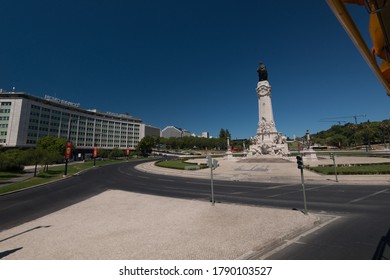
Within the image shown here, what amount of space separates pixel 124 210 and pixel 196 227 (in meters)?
5.55

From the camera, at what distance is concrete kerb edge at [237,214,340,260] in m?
6.26

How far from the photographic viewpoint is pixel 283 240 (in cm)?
745

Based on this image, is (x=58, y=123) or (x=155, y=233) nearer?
(x=155, y=233)

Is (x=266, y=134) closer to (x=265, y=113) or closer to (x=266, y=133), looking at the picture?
(x=266, y=133)

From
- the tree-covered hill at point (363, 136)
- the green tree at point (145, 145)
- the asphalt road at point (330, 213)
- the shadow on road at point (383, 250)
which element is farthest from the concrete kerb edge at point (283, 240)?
the tree-covered hill at point (363, 136)

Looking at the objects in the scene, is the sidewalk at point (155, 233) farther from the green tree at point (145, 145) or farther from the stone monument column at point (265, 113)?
the green tree at point (145, 145)

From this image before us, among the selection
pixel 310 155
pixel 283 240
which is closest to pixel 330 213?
pixel 283 240

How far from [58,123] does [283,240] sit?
344 feet

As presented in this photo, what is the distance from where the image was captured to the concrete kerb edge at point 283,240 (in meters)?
6.26

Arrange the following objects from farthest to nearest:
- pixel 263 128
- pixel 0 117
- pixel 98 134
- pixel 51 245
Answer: pixel 98 134 < pixel 0 117 < pixel 263 128 < pixel 51 245

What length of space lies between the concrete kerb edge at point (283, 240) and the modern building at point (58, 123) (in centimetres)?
4202

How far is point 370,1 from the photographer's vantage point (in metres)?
2.55
